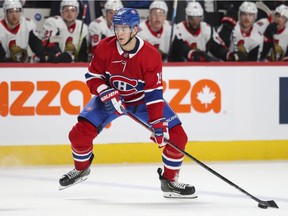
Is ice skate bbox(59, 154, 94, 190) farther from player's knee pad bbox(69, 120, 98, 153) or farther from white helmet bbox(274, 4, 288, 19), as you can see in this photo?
white helmet bbox(274, 4, 288, 19)

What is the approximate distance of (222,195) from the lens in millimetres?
5809

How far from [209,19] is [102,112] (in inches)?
125

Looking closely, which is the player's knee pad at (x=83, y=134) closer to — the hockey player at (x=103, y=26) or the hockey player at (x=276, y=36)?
the hockey player at (x=103, y=26)

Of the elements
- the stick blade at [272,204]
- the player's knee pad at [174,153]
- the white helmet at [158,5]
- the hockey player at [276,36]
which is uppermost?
the white helmet at [158,5]

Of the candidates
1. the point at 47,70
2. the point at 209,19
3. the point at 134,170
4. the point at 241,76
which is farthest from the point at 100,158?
the point at 209,19

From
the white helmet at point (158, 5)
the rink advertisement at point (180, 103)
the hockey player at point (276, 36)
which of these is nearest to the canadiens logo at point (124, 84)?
the rink advertisement at point (180, 103)

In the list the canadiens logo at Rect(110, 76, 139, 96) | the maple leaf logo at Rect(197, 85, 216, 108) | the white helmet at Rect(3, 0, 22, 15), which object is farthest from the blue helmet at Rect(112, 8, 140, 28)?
the white helmet at Rect(3, 0, 22, 15)

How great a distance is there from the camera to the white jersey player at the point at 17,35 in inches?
302

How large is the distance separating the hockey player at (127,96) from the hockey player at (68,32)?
225 cm

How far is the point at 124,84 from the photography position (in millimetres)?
5613

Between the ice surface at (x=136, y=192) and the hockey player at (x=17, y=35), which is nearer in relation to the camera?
the ice surface at (x=136, y=192)

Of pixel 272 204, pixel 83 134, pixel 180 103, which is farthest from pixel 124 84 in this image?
pixel 180 103

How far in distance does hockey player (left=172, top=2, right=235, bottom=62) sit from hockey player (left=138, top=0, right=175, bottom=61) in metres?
0.10

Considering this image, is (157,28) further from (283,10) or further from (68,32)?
(283,10)
